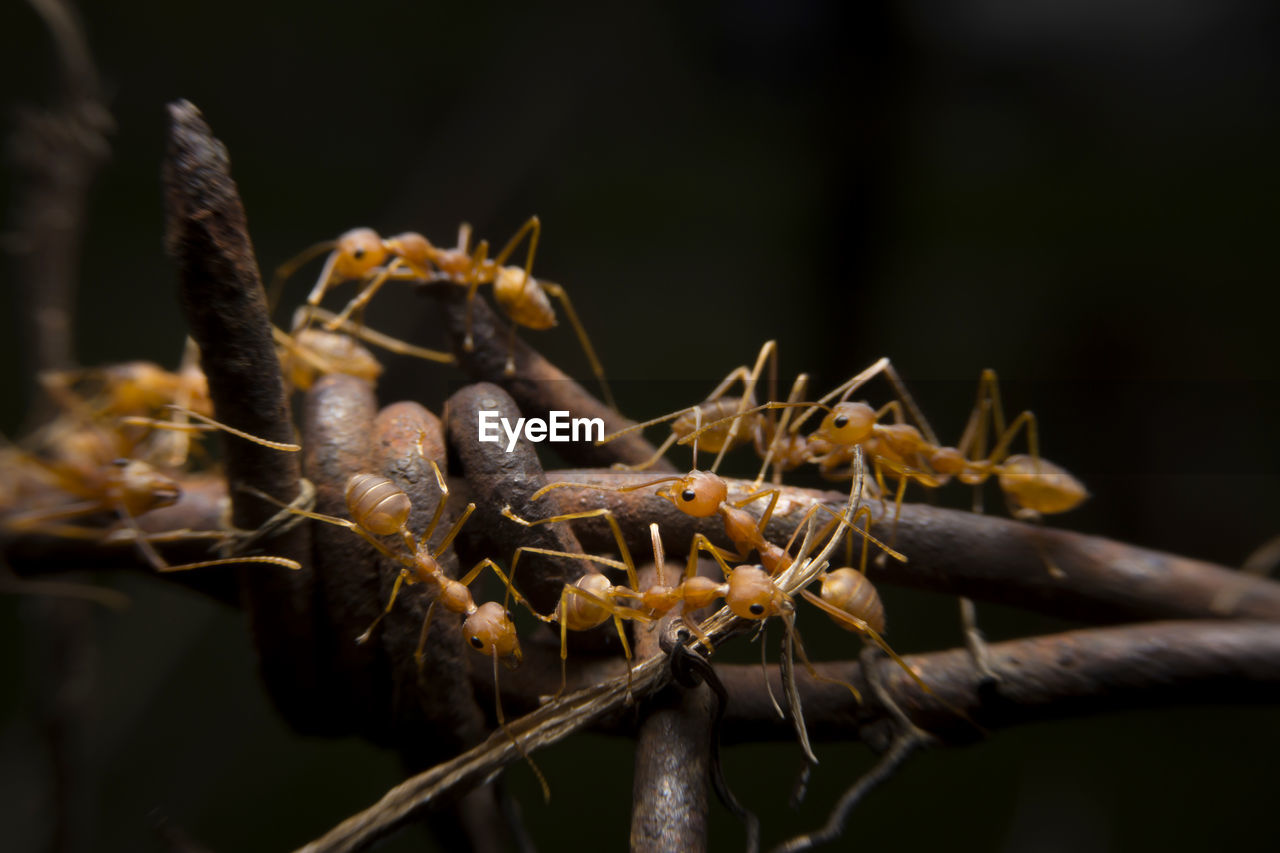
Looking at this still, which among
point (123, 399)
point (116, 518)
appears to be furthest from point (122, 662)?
point (116, 518)

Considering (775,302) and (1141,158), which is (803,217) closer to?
(775,302)

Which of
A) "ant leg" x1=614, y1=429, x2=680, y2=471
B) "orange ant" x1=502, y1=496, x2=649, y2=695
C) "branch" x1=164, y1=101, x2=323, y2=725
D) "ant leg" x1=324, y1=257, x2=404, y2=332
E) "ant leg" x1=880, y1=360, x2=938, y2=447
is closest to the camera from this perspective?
"branch" x1=164, y1=101, x2=323, y2=725

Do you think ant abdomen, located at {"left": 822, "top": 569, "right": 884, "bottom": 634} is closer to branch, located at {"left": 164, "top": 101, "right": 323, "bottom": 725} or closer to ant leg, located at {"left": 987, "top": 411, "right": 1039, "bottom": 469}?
ant leg, located at {"left": 987, "top": 411, "right": 1039, "bottom": 469}

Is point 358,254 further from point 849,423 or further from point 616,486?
point 849,423

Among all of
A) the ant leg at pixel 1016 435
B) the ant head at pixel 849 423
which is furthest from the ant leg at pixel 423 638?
the ant leg at pixel 1016 435

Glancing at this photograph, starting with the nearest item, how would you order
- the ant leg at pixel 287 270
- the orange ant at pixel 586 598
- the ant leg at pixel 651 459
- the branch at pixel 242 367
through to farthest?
1. the branch at pixel 242 367
2. the orange ant at pixel 586 598
3. the ant leg at pixel 651 459
4. the ant leg at pixel 287 270

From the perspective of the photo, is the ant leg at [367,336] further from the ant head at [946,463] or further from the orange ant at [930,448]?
the ant head at [946,463]

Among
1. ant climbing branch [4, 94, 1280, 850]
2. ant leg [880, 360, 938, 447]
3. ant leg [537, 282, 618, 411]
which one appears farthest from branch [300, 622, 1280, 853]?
ant leg [537, 282, 618, 411]
